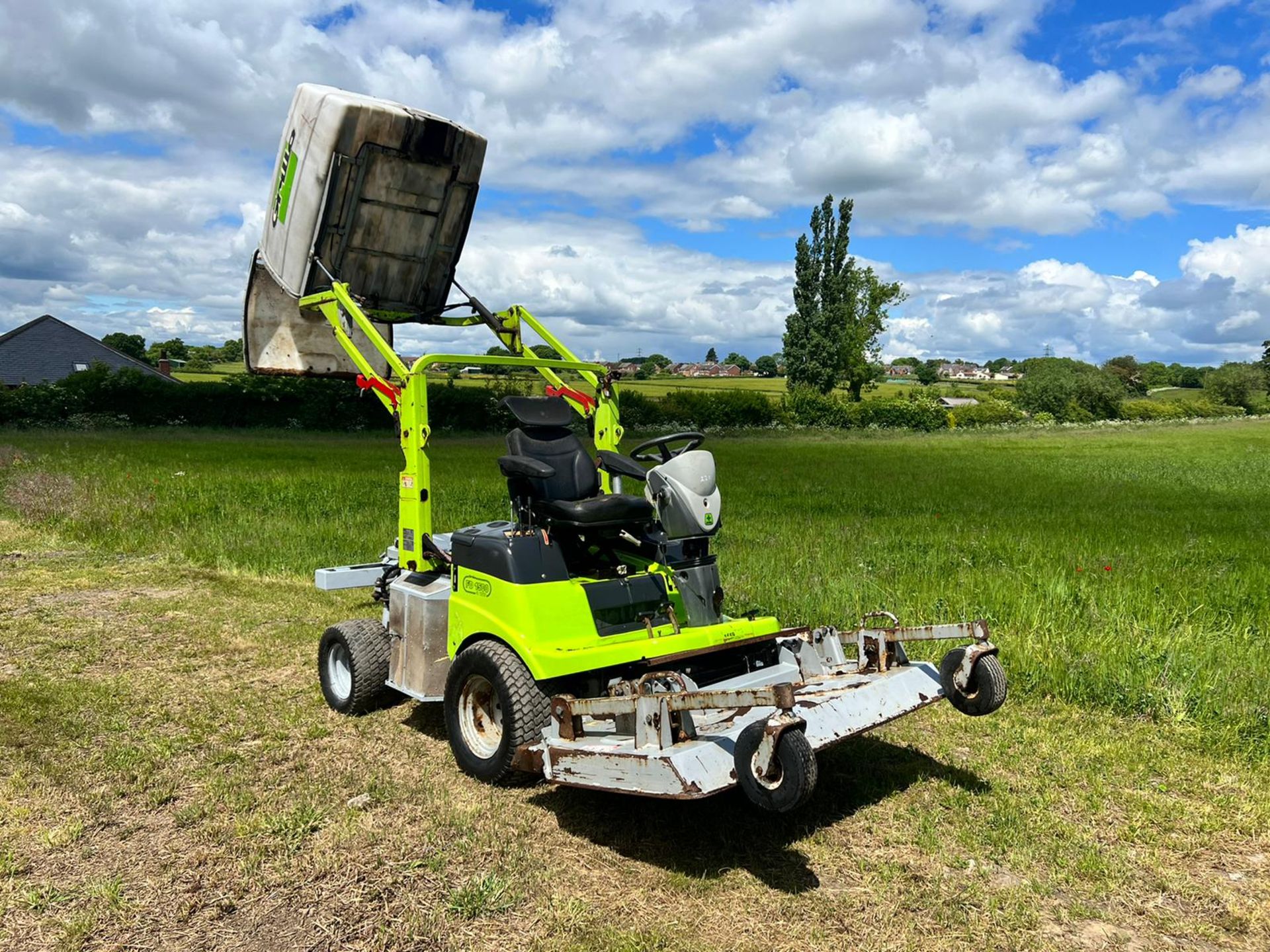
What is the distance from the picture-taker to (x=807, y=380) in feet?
201

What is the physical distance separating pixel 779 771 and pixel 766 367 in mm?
84137

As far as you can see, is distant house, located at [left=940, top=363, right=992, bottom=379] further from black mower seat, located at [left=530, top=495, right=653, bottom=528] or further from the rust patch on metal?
the rust patch on metal

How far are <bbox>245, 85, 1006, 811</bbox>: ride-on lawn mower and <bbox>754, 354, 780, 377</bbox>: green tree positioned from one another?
76858 millimetres

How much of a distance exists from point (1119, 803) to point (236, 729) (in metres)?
5.16

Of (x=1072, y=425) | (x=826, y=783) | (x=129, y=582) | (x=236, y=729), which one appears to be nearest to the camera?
(x=826, y=783)

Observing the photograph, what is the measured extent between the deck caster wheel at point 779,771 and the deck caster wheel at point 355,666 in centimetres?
313

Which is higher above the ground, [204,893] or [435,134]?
[435,134]

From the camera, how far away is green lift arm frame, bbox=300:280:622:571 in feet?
18.4

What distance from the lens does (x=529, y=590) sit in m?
4.86

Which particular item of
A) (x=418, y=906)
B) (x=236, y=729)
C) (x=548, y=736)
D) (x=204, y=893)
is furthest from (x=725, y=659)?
(x=236, y=729)

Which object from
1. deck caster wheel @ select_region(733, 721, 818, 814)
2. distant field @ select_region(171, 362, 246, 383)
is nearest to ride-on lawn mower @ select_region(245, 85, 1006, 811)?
deck caster wheel @ select_region(733, 721, 818, 814)

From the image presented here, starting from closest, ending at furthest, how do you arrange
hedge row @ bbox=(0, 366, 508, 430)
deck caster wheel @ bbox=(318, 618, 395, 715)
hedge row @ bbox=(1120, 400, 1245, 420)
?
deck caster wheel @ bbox=(318, 618, 395, 715), hedge row @ bbox=(0, 366, 508, 430), hedge row @ bbox=(1120, 400, 1245, 420)

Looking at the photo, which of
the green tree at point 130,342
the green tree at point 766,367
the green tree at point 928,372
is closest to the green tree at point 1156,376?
the green tree at point 928,372

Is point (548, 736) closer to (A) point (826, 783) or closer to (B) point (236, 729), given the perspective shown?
(A) point (826, 783)
